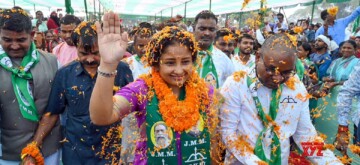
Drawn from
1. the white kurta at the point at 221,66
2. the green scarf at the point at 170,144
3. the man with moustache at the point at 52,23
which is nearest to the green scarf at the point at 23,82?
the green scarf at the point at 170,144

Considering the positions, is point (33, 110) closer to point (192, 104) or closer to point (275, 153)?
point (192, 104)

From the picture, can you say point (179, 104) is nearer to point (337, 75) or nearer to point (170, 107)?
point (170, 107)

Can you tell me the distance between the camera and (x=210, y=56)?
3701 mm

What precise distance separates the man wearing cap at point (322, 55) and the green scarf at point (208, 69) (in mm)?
3973

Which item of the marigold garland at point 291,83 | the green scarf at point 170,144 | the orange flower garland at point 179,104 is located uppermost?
the marigold garland at point 291,83

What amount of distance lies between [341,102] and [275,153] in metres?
1.51

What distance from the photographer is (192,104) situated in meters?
2.00

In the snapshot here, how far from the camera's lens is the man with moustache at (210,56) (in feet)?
11.8

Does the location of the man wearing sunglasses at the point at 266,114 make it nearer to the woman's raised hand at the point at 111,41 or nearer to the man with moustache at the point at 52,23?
the woman's raised hand at the point at 111,41

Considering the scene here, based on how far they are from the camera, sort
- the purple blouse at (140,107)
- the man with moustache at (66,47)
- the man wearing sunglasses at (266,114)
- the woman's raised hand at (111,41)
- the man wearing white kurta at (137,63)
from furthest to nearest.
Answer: the man with moustache at (66,47) < the man wearing white kurta at (137,63) < the man wearing sunglasses at (266,114) < the purple blouse at (140,107) < the woman's raised hand at (111,41)

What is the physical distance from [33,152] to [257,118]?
168cm

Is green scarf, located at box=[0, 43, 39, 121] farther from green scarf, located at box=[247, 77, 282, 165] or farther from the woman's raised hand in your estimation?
green scarf, located at box=[247, 77, 282, 165]

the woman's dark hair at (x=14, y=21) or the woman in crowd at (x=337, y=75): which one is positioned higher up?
the woman's dark hair at (x=14, y=21)

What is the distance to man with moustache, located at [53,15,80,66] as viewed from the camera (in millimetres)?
3996
